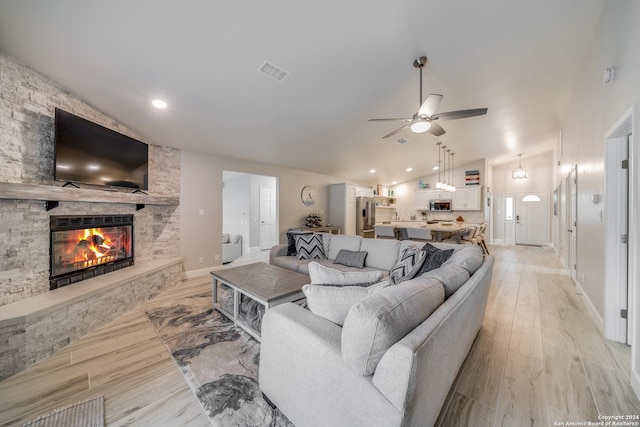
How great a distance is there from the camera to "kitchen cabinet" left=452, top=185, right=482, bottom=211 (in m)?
8.05

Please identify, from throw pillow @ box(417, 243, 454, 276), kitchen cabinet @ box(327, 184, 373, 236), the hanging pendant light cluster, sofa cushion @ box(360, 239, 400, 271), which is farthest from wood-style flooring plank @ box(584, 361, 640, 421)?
kitchen cabinet @ box(327, 184, 373, 236)

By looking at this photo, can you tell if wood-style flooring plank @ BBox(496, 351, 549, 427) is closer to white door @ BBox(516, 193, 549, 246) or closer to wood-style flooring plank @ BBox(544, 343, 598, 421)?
wood-style flooring plank @ BBox(544, 343, 598, 421)

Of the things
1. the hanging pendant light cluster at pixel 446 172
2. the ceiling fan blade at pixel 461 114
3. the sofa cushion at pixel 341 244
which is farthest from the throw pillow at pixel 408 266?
the hanging pendant light cluster at pixel 446 172

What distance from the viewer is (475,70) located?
307cm

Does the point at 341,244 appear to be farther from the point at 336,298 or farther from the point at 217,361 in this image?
the point at 336,298

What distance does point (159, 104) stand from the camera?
3.03 metres

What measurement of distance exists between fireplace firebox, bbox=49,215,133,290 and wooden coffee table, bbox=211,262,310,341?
1.56 m

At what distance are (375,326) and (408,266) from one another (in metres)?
1.82

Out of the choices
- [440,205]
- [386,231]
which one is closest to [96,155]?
A: [386,231]

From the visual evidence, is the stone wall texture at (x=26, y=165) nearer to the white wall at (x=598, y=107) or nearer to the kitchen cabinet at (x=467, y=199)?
the white wall at (x=598, y=107)

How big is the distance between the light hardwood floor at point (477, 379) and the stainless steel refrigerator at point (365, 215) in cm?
509

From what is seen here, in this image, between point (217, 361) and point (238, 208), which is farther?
point (238, 208)

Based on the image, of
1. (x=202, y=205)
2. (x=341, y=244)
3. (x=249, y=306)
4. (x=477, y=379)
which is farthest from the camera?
(x=202, y=205)

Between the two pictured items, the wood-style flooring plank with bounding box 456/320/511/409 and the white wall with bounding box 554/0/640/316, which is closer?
the wood-style flooring plank with bounding box 456/320/511/409
